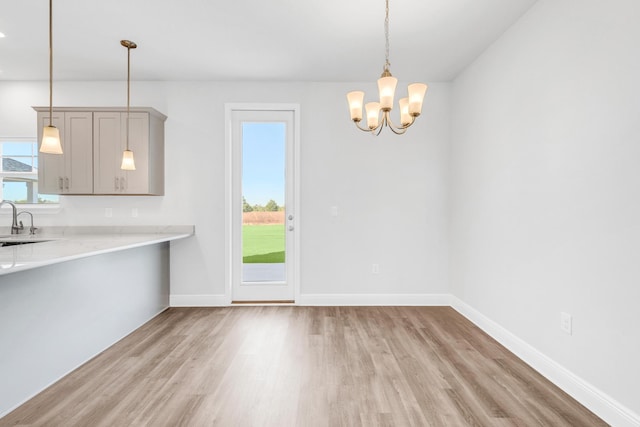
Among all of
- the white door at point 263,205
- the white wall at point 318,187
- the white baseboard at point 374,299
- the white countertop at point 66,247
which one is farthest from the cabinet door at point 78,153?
the white baseboard at point 374,299

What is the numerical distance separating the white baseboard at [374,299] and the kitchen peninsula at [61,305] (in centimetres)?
185

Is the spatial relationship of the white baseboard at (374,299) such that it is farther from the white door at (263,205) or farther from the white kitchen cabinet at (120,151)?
the white kitchen cabinet at (120,151)

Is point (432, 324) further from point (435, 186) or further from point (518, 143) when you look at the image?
point (518, 143)

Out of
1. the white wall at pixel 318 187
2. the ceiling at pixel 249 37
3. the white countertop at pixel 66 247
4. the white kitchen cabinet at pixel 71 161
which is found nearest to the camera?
the white countertop at pixel 66 247

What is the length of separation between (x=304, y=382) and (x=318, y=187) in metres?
2.34

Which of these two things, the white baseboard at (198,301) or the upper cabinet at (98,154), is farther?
the white baseboard at (198,301)

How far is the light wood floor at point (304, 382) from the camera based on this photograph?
6.26 feet

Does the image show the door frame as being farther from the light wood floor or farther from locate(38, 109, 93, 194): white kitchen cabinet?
locate(38, 109, 93, 194): white kitchen cabinet

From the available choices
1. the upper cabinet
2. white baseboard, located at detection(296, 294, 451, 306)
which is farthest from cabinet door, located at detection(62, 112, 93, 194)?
white baseboard, located at detection(296, 294, 451, 306)

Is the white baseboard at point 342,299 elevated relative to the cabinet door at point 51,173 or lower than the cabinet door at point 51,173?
lower

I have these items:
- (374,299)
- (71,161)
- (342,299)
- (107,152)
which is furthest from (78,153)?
(374,299)

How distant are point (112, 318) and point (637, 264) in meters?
3.81

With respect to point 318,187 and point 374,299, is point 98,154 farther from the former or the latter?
point 374,299

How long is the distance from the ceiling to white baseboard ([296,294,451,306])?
2674mm
